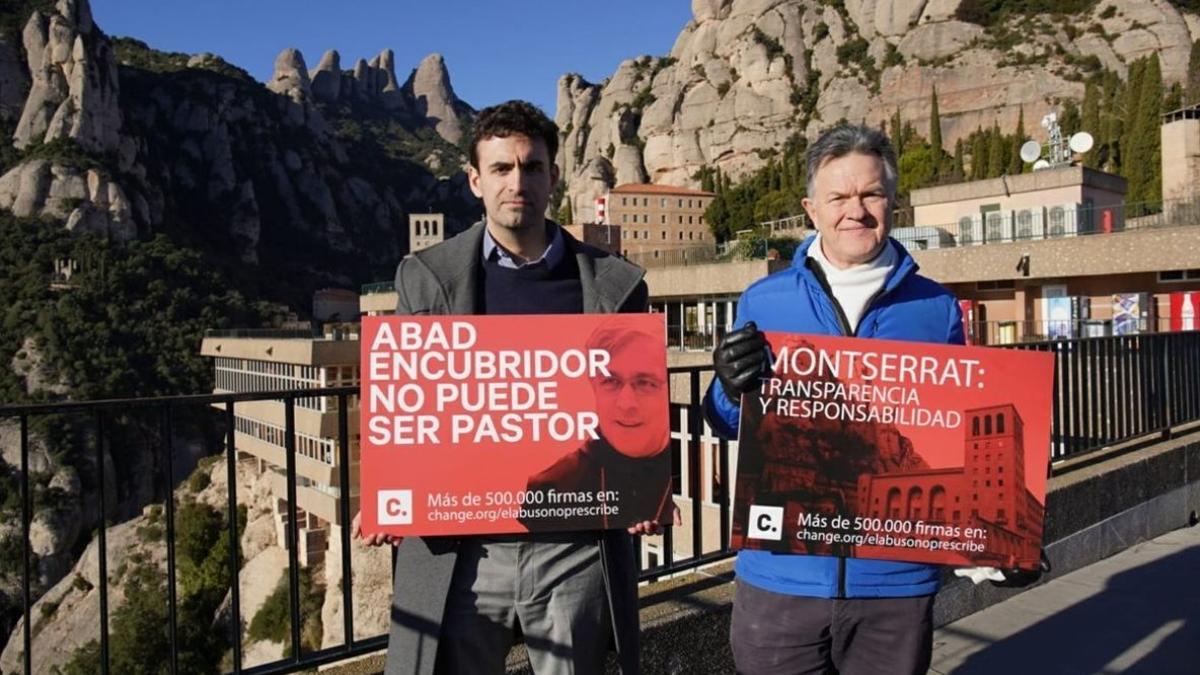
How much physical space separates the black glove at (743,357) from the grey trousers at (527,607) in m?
0.67

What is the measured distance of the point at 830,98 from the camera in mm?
98312

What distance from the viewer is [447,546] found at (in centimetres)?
233

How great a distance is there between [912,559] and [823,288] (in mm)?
844

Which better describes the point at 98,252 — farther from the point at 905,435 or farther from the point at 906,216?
the point at 905,435

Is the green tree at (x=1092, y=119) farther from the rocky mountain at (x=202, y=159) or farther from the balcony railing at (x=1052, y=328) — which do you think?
the rocky mountain at (x=202, y=159)

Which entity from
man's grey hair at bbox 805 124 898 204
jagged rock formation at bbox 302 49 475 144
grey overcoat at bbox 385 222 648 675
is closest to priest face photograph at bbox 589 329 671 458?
grey overcoat at bbox 385 222 648 675

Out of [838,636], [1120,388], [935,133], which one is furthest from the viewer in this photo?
[935,133]

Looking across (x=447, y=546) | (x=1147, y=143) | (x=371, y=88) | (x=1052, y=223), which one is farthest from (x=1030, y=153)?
(x=371, y=88)

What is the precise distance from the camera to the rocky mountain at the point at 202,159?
3457 inches

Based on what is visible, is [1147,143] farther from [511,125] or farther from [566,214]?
[566,214]

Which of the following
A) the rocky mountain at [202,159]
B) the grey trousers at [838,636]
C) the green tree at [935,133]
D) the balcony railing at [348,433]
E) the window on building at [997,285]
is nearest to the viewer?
the grey trousers at [838,636]

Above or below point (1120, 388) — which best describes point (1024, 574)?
below

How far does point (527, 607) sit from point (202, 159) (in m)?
127

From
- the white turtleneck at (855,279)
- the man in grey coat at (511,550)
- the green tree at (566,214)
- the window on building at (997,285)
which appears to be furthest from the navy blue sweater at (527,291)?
the green tree at (566,214)
